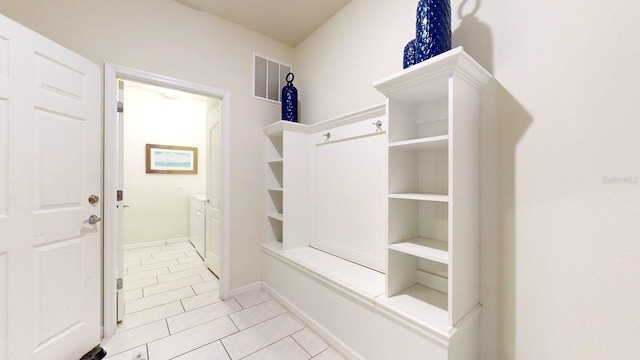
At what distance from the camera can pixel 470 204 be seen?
1316 mm

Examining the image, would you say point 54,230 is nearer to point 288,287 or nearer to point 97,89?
point 97,89

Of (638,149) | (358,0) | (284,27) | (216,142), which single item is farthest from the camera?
(216,142)

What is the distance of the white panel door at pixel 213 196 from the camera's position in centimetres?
280

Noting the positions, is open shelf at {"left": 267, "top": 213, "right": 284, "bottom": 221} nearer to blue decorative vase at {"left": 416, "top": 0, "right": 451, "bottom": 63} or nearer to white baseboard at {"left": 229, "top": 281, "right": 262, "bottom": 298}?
white baseboard at {"left": 229, "top": 281, "right": 262, "bottom": 298}

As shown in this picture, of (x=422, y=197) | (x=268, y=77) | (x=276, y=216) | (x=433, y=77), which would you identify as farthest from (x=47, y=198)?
(x=433, y=77)

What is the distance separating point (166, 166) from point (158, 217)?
943 mm

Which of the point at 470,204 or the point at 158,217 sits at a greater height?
the point at 470,204

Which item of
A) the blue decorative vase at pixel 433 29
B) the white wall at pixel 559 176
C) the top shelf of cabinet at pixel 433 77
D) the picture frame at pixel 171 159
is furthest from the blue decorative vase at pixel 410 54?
the picture frame at pixel 171 159

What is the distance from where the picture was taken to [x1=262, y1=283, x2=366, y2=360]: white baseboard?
1602 mm

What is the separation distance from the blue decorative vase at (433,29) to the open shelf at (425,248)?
1.08 m

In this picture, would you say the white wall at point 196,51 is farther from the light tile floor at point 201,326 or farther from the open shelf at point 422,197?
the open shelf at point 422,197

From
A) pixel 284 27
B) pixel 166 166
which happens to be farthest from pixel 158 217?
pixel 284 27

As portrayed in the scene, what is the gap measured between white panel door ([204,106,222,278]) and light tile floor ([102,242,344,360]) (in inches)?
11.9

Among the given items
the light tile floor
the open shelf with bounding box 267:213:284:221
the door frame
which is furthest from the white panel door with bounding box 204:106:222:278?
the door frame
